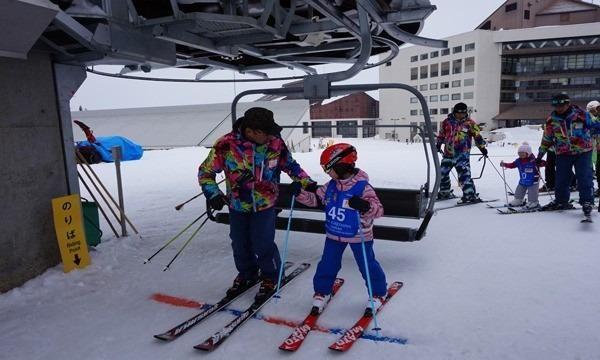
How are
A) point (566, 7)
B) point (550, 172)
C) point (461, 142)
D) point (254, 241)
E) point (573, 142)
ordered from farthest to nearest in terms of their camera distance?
point (566, 7), point (550, 172), point (461, 142), point (573, 142), point (254, 241)

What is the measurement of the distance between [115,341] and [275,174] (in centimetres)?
178

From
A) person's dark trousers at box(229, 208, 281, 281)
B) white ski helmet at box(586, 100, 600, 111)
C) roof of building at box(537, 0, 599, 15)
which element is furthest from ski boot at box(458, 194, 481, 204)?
roof of building at box(537, 0, 599, 15)

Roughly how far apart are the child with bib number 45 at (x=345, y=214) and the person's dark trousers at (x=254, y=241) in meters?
0.40

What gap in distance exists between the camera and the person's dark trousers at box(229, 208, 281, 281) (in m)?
3.31

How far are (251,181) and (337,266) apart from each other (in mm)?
995

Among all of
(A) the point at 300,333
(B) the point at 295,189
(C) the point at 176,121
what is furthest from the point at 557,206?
(C) the point at 176,121

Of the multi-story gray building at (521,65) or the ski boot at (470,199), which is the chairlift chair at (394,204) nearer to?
the ski boot at (470,199)

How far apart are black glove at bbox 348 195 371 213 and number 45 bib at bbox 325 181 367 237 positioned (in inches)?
5.1

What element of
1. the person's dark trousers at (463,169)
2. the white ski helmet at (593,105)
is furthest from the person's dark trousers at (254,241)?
the white ski helmet at (593,105)

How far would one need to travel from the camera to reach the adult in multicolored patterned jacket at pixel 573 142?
5.54 meters

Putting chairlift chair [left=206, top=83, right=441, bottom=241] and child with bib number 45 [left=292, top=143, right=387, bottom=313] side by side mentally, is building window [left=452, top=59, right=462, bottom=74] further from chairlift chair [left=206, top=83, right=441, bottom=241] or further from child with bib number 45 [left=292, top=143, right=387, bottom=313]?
child with bib number 45 [left=292, top=143, right=387, bottom=313]

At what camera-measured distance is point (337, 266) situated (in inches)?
125

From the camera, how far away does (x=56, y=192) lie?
4238 mm

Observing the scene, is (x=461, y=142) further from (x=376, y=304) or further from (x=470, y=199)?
(x=376, y=304)
